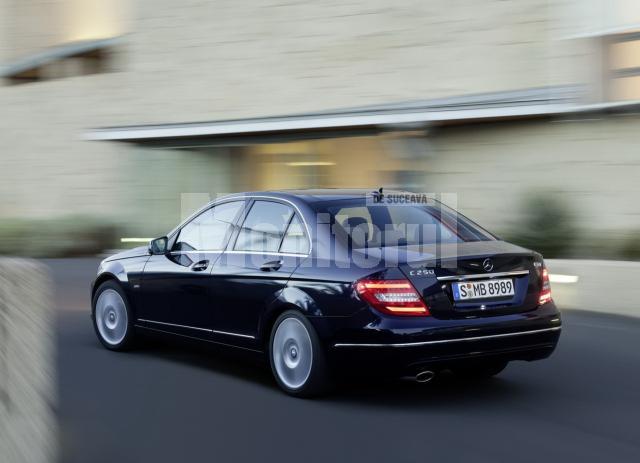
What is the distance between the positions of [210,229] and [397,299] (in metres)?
2.32

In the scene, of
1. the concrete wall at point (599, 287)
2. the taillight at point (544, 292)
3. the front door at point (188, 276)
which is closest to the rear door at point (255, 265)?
the front door at point (188, 276)

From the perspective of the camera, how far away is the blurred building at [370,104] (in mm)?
15359

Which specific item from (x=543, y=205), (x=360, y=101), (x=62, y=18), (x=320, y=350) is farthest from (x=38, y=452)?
(x=62, y=18)

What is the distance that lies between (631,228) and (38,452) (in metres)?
11.8

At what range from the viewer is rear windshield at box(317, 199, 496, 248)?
273 inches

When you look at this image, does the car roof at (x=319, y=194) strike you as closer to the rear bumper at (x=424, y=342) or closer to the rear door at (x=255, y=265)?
the rear door at (x=255, y=265)

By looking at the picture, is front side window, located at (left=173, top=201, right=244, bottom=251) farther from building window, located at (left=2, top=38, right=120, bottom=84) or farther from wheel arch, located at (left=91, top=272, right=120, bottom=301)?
building window, located at (left=2, top=38, right=120, bottom=84)

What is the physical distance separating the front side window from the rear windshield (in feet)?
3.35

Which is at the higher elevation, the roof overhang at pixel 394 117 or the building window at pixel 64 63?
the building window at pixel 64 63

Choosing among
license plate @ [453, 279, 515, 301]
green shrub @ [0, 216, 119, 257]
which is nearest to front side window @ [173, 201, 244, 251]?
license plate @ [453, 279, 515, 301]

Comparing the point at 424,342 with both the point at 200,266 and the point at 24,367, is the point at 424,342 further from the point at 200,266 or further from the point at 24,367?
the point at 24,367

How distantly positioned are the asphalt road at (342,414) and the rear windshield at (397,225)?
1.08 metres

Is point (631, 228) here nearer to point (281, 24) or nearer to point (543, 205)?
point (543, 205)

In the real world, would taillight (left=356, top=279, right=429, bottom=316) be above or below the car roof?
below
